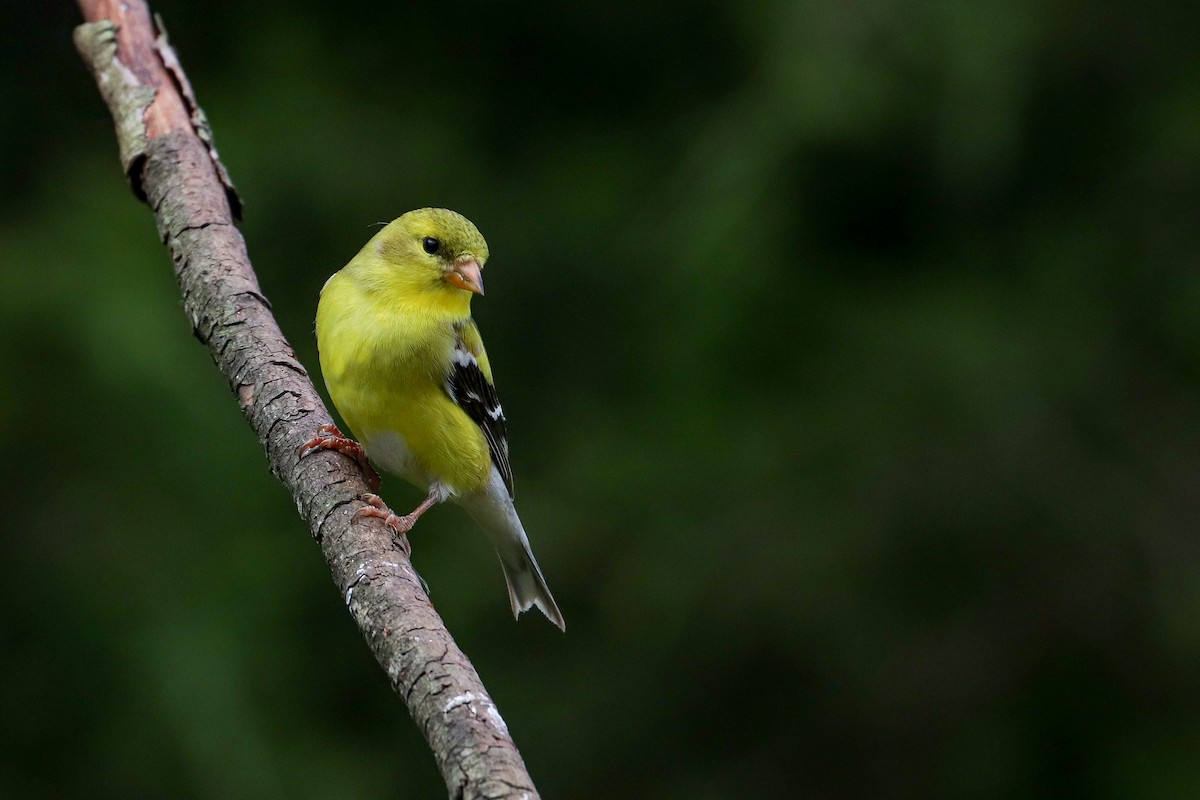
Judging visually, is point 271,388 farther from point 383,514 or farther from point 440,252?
point 440,252

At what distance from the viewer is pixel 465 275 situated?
133 inches

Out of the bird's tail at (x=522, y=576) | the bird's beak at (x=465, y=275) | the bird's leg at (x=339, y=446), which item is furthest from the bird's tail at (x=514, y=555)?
the bird's beak at (x=465, y=275)

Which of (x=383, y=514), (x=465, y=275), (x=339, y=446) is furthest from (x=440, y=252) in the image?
(x=383, y=514)

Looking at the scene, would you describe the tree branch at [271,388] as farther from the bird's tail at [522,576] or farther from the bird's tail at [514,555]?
the bird's tail at [522,576]

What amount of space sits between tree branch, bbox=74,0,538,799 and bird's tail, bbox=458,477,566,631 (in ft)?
3.00

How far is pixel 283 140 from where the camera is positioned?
5129 mm

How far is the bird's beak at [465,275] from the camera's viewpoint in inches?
132

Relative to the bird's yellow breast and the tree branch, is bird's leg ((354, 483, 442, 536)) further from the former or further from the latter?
the bird's yellow breast

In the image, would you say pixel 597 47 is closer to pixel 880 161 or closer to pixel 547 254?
pixel 547 254

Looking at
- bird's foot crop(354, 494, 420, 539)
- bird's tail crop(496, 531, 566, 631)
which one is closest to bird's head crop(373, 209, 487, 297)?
bird's foot crop(354, 494, 420, 539)

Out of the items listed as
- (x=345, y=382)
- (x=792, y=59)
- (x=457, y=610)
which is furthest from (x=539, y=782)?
(x=792, y=59)

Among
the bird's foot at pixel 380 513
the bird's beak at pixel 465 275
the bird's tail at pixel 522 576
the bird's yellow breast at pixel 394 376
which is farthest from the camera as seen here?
the bird's tail at pixel 522 576

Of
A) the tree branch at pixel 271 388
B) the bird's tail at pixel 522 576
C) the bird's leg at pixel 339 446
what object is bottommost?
the bird's tail at pixel 522 576

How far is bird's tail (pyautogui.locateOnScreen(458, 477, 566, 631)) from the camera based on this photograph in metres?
3.79
